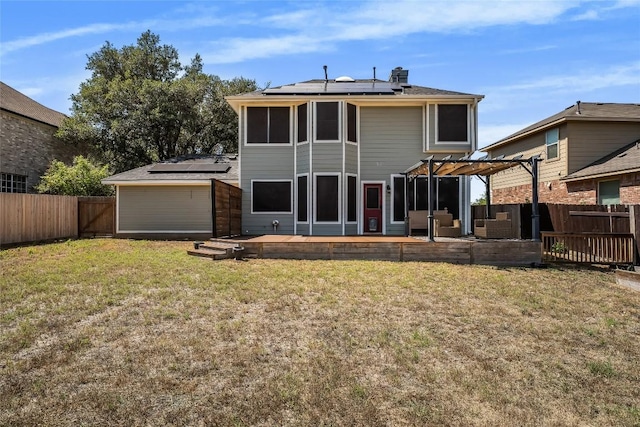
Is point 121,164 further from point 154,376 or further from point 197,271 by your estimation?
point 154,376

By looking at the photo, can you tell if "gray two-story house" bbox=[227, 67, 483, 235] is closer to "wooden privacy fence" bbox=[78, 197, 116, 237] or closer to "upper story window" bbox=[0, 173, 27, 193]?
"wooden privacy fence" bbox=[78, 197, 116, 237]

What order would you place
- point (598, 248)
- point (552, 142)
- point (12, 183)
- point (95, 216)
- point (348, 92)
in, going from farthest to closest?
1. point (12, 183)
2. point (95, 216)
3. point (552, 142)
4. point (348, 92)
5. point (598, 248)

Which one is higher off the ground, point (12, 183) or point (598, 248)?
point (12, 183)

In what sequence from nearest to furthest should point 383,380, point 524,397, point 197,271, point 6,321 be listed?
1. point 524,397
2. point 383,380
3. point 6,321
4. point 197,271

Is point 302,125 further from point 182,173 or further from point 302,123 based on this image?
point 182,173

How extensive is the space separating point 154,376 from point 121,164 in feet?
76.0

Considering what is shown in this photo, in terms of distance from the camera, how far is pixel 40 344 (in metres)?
3.95

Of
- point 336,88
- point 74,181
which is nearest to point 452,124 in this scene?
point 336,88

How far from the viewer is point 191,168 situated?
51.4ft

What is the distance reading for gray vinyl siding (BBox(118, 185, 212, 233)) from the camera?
1489 centimetres

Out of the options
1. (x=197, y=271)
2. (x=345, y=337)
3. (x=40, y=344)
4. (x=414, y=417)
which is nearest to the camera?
(x=414, y=417)

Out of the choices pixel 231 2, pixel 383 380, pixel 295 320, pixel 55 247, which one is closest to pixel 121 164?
pixel 55 247

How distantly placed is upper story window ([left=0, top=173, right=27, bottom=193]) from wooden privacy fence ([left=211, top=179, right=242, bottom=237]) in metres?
14.5

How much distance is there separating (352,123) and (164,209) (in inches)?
331
